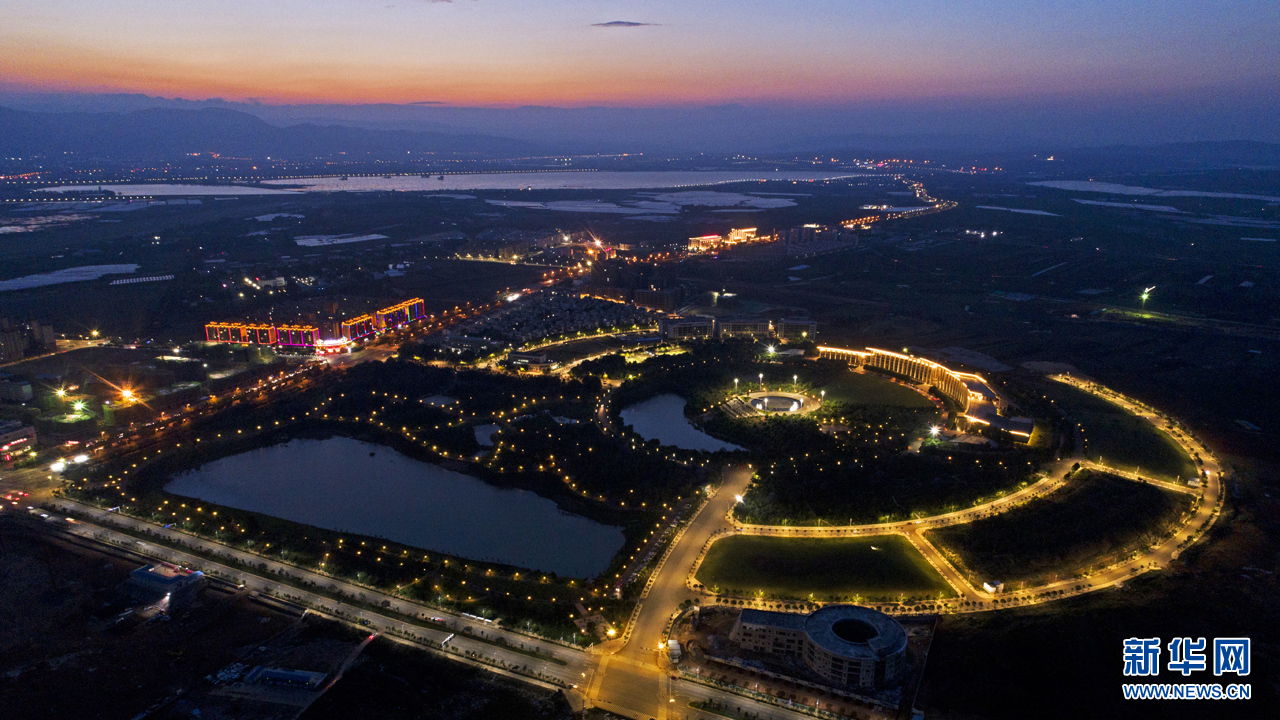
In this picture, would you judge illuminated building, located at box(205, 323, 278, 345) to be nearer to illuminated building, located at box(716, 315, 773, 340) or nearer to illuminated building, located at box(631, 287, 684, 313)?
illuminated building, located at box(631, 287, 684, 313)

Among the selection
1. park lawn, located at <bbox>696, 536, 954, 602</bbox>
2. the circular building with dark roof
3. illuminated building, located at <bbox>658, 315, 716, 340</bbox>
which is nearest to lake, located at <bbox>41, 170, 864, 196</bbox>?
illuminated building, located at <bbox>658, 315, 716, 340</bbox>

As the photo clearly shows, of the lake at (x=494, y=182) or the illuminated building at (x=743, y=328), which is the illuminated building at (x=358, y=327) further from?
the lake at (x=494, y=182)

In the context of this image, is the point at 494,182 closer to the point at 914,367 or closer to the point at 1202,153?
the point at 914,367

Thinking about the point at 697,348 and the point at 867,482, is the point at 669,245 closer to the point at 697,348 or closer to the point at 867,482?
the point at 697,348

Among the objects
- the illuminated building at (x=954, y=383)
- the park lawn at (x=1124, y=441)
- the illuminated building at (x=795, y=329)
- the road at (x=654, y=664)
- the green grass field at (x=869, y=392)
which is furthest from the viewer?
the illuminated building at (x=795, y=329)

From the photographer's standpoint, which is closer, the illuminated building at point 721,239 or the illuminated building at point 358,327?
the illuminated building at point 358,327

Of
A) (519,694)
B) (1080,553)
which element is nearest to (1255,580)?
(1080,553)

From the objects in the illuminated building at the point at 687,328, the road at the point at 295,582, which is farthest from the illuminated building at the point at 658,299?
the road at the point at 295,582
